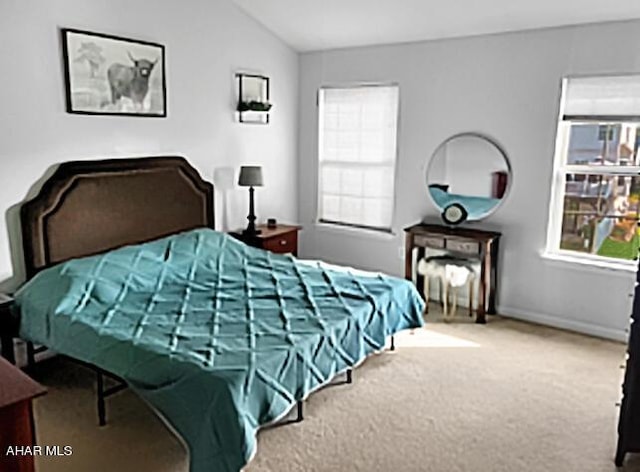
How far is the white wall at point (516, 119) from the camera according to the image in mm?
3971

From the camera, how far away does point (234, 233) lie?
4.80 metres

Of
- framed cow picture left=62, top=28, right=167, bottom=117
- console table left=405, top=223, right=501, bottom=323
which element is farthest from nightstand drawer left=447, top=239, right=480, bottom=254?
framed cow picture left=62, top=28, right=167, bottom=117

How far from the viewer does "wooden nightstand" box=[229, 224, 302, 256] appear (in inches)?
183

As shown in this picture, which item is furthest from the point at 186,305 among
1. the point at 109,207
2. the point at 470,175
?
the point at 470,175

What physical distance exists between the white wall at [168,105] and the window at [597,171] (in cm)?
257

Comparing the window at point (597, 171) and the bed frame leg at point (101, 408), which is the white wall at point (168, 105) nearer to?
the bed frame leg at point (101, 408)

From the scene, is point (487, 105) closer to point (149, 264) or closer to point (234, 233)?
point (234, 233)

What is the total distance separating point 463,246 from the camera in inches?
173

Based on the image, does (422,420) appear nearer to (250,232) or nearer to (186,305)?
(186,305)

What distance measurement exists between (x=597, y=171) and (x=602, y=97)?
1.79 ft

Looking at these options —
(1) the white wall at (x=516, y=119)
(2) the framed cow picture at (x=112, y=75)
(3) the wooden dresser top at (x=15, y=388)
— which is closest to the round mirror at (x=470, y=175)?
(1) the white wall at (x=516, y=119)

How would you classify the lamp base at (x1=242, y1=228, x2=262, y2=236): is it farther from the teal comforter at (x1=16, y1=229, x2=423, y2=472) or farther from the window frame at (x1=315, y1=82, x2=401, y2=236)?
the window frame at (x1=315, y1=82, x2=401, y2=236)

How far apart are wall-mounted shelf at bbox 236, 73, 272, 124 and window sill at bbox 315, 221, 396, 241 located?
1.26 meters

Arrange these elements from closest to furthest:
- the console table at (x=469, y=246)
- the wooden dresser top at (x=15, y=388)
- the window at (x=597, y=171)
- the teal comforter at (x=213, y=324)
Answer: the wooden dresser top at (x=15, y=388)
the teal comforter at (x=213, y=324)
the window at (x=597, y=171)
the console table at (x=469, y=246)
